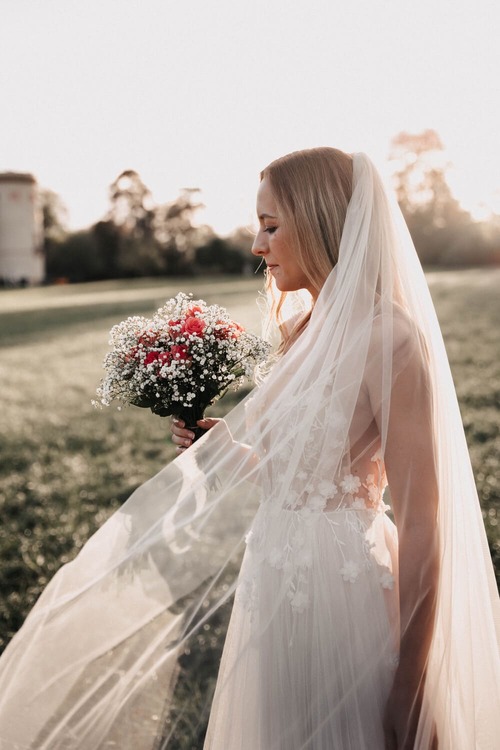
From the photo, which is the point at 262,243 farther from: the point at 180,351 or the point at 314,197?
the point at 180,351

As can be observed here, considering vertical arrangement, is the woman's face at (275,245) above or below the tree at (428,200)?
below

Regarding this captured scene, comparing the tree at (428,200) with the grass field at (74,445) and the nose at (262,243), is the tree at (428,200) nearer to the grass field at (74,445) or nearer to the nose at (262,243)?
the grass field at (74,445)

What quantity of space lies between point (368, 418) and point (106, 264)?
5883cm

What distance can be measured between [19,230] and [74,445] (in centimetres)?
5329

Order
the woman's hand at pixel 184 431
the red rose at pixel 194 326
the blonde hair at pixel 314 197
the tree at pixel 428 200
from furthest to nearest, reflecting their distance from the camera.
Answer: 1. the tree at pixel 428 200
2. the woman's hand at pixel 184 431
3. the red rose at pixel 194 326
4. the blonde hair at pixel 314 197

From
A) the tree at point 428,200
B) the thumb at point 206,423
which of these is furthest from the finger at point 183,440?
the tree at point 428,200

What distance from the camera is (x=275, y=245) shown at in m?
2.45

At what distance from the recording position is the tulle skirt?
2.25 m

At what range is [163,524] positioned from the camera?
2.62 meters

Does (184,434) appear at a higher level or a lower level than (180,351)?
lower

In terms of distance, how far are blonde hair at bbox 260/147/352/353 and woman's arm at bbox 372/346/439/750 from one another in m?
0.52

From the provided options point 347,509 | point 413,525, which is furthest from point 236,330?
point 413,525

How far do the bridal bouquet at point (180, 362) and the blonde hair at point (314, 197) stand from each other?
45 cm

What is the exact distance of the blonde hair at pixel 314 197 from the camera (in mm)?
2361
